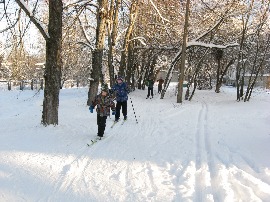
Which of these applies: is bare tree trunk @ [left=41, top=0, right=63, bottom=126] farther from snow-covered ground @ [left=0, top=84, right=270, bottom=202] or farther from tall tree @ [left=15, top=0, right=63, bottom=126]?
snow-covered ground @ [left=0, top=84, right=270, bottom=202]

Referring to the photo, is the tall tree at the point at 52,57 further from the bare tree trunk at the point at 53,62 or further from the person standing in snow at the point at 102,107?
the person standing in snow at the point at 102,107

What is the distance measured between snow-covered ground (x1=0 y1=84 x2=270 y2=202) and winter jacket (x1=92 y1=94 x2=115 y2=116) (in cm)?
77

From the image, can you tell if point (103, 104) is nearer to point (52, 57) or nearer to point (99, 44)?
point (52, 57)

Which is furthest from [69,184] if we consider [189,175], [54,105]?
[54,105]

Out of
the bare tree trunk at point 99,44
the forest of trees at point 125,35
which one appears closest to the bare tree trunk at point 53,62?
the forest of trees at point 125,35

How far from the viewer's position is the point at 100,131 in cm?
915

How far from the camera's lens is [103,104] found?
921 centimetres

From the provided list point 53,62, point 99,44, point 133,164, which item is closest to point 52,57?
point 53,62

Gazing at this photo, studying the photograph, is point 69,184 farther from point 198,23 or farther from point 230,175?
point 198,23

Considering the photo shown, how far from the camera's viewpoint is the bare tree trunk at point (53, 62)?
9.55m

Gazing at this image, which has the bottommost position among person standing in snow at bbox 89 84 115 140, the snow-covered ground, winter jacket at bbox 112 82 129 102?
the snow-covered ground

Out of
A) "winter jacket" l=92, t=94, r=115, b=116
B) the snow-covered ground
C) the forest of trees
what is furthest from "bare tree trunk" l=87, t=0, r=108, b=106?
"winter jacket" l=92, t=94, r=115, b=116

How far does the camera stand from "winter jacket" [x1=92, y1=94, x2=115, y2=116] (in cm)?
917

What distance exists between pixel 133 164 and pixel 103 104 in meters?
2.76
